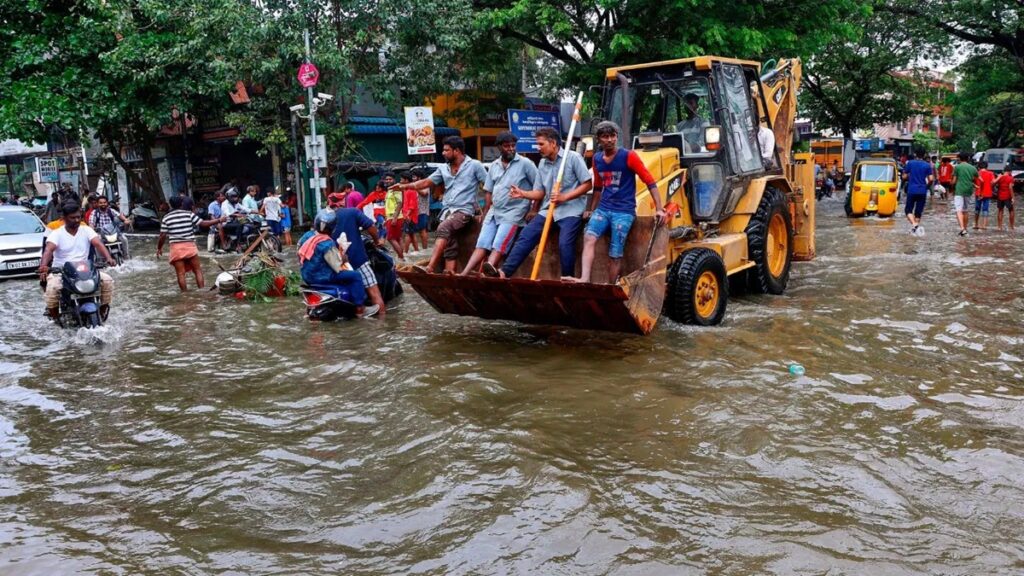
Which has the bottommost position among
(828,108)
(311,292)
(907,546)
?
(907,546)

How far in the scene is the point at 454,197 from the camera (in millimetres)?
8648

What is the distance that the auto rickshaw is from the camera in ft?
77.3

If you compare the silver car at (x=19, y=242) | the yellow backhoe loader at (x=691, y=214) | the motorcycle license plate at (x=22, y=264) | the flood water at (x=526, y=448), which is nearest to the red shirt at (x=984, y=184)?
the yellow backhoe loader at (x=691, y=214)

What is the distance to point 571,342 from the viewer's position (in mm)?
8180

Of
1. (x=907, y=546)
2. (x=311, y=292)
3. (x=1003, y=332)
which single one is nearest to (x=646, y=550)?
(x=907, y=546)

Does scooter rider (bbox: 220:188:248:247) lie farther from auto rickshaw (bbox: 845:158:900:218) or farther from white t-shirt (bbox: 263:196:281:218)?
auto rickshaw (bbox: 845:158:900:218)

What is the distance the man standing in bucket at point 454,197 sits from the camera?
8.54m

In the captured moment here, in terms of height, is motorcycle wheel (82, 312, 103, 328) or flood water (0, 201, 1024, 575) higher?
motorcycle wheel (82, 312, 103, 328)

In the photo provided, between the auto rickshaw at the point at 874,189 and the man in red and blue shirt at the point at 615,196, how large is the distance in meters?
18.5

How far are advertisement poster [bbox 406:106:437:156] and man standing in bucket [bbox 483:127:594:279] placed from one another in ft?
44.5

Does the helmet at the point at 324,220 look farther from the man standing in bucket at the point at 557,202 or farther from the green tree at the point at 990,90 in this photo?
the green tree at the point at 990,90

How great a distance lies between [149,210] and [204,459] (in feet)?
83.5

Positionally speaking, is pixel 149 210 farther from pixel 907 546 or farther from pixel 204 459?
pixel 907 546

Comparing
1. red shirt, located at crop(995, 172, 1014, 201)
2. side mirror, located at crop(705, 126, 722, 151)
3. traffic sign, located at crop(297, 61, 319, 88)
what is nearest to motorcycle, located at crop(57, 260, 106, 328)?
side mirror, located at crop(705, 126, 722, 151)
